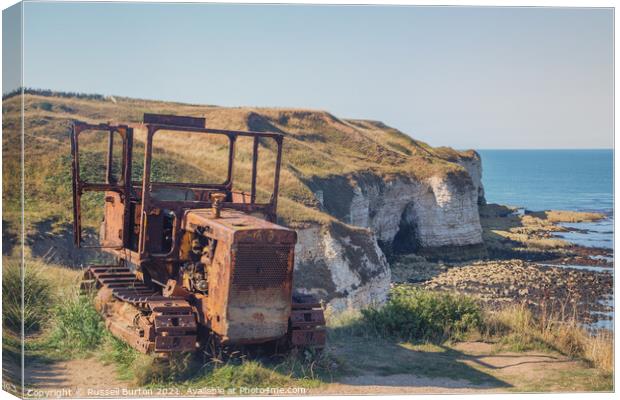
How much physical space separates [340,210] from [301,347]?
123ft

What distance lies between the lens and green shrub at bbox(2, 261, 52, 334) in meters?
10.1

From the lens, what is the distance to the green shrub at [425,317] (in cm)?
1292

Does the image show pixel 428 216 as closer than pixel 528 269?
No

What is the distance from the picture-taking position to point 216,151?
46.0 metres

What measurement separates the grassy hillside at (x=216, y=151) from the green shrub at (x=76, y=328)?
2.26 metres

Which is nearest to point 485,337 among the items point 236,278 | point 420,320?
point 420,320

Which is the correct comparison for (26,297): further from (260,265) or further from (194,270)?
(260,265)

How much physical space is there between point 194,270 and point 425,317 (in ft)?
14.0

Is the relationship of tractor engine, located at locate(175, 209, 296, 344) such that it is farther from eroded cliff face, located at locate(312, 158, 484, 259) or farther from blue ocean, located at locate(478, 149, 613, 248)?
eroded cliff face, located at locate(312, 158, 484, 259)

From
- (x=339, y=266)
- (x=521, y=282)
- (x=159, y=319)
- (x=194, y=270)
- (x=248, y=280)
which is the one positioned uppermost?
(x=248, y=280)

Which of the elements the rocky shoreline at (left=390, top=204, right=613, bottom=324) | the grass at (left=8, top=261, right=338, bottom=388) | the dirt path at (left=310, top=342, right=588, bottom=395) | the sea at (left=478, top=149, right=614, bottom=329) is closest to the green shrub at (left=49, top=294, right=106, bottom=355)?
the grass at (left=8, top=261, right=338, bottom=388)

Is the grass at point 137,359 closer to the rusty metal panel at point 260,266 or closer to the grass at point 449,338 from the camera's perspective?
the grass at point 449,338

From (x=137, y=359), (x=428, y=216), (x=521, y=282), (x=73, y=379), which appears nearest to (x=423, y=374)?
(x=137, y=359)

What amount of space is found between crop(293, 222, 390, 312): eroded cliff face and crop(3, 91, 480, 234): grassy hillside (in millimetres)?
1081
